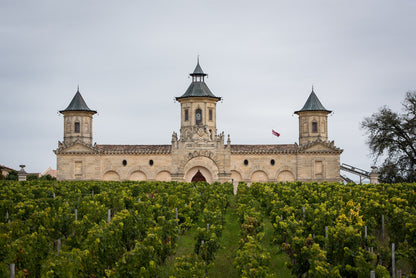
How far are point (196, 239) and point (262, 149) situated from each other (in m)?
29.9

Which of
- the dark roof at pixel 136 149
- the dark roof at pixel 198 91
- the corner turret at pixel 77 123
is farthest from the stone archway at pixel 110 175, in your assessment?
the dark roof at pixel 198 91

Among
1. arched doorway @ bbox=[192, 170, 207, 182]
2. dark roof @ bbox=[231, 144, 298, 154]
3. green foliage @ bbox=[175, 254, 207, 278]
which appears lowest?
green foliage @ bbox=[175, 254, 207, 278]

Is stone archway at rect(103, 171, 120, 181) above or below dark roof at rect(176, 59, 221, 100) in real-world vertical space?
below

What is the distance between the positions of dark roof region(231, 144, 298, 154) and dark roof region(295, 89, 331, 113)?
13.7ft

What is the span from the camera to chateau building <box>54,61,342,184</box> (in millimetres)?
45438

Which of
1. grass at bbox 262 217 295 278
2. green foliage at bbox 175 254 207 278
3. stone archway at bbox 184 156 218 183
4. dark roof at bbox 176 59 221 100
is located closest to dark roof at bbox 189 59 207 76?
dark roof at bbox 176 59 221 100

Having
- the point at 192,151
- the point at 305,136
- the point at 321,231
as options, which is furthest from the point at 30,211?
the point at 305,136

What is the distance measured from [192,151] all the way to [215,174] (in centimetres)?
286

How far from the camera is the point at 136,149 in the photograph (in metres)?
47.5

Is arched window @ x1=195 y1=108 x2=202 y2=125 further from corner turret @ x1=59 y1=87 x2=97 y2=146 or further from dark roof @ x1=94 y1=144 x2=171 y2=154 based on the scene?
corner turret @ x1=59 y1=87 x2=97 y2=146

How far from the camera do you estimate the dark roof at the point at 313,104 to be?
161ft

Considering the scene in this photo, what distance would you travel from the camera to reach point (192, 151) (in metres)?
45.4

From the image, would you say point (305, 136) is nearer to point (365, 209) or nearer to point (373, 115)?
point (373, 115)

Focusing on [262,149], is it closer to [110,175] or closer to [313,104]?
[313,104]
